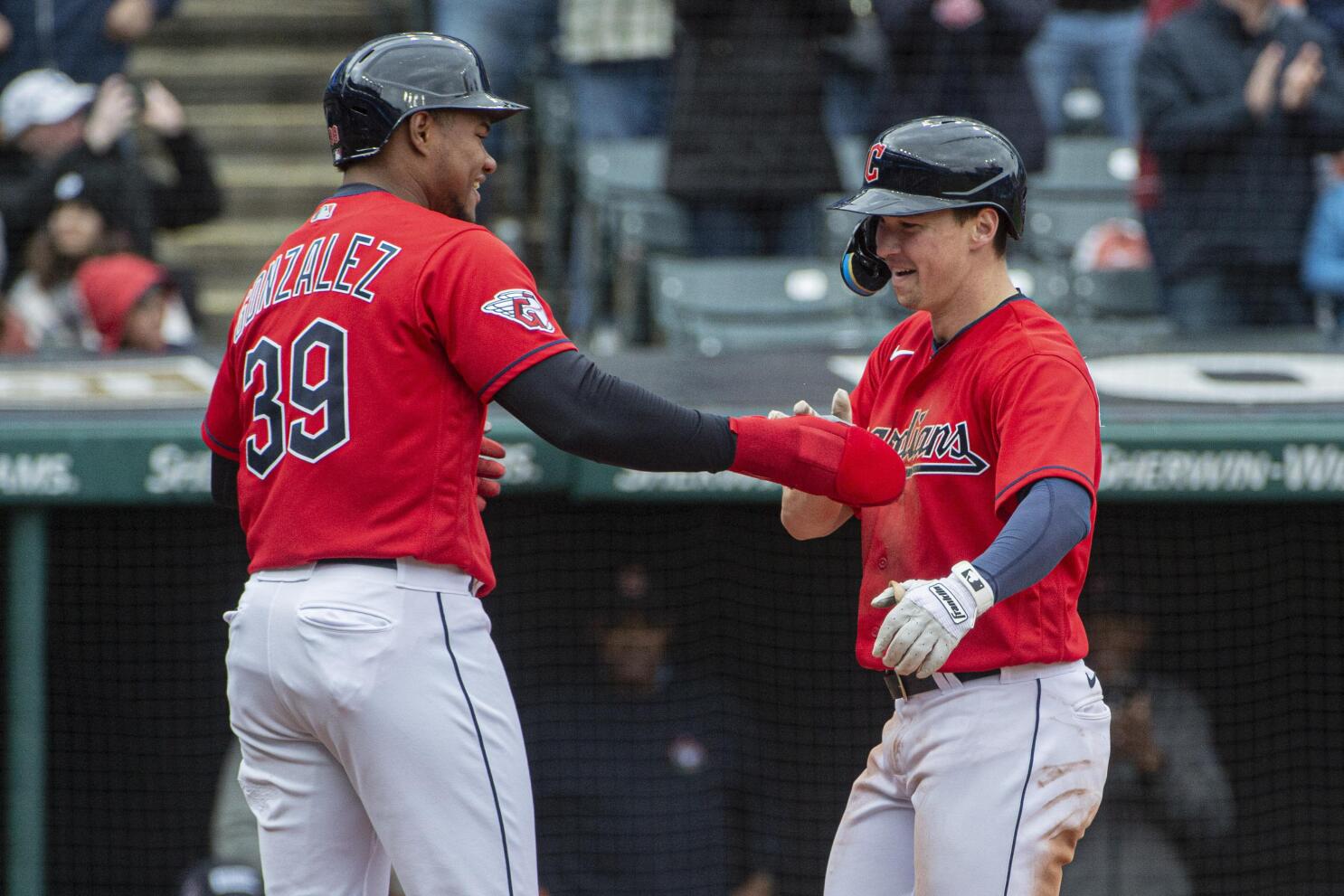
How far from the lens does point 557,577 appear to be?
16.5ft

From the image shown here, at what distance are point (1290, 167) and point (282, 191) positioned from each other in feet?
12.8

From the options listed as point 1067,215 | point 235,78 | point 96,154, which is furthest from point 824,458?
point 235,78

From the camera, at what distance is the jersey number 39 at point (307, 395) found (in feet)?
7.91

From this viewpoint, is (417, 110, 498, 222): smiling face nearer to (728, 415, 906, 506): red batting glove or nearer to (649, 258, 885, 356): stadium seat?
(728, 415, 906, 506): red batting glove

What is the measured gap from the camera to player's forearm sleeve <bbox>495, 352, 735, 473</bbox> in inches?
94.8

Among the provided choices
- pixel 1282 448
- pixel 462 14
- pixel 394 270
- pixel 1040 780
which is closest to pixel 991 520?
pixel 1040 780

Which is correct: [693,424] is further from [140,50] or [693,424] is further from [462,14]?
[140,50]

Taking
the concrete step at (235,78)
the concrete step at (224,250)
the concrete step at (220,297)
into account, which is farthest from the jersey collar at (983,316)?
the concrete step at (235,78)

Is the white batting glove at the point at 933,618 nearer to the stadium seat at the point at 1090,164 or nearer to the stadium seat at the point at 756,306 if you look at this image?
the stadium seat at the point at 756,306

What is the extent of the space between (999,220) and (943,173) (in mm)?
128

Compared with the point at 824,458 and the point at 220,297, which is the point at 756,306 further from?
the point at 824,458

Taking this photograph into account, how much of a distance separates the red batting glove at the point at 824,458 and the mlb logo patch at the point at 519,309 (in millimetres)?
318

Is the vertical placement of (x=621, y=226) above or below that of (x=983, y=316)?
below

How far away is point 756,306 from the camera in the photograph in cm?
578
